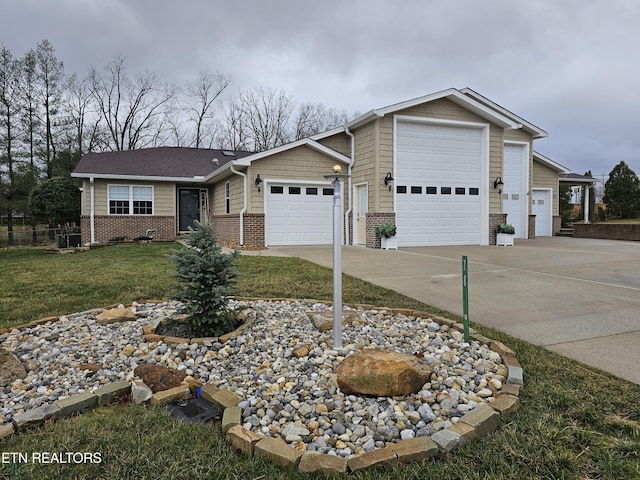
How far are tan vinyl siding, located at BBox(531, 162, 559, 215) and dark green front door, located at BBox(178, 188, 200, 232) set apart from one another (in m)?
15.6

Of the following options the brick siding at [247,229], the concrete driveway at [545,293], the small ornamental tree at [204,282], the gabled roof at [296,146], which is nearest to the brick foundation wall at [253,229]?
the brick siding at [247,229]

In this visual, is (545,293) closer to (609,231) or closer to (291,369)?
(291,369)

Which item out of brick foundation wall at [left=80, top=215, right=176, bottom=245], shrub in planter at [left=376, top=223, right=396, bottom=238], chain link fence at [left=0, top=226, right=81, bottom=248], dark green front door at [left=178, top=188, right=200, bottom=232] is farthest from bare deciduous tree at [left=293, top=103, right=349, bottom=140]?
shrub in planter at [left=376, top=223, right=396, bottom=238]

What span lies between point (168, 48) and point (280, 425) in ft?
59.4

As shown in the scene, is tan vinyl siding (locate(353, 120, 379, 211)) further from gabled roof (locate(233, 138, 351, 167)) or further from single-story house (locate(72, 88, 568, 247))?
gabled roof (locate(233, 138, 351, 167))

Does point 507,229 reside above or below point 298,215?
below

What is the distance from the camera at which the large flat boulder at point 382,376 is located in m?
2.51

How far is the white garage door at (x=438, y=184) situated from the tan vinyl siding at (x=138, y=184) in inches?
378

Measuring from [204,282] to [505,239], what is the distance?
12.1 meters

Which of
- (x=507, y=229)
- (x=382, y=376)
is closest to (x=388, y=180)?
(x=507, y=229)

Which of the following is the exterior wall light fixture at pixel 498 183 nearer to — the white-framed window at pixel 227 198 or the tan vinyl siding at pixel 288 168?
the tan vinyl siding at pixel 288 168

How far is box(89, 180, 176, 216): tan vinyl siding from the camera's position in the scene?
1534 cm

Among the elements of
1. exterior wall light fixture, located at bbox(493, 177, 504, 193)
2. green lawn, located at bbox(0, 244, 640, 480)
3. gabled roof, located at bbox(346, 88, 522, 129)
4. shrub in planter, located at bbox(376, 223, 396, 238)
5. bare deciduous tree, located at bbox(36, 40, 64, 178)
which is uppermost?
bare deciduous tree, located at bbox(36, 40, 64, 178)

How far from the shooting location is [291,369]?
2.94 metres
